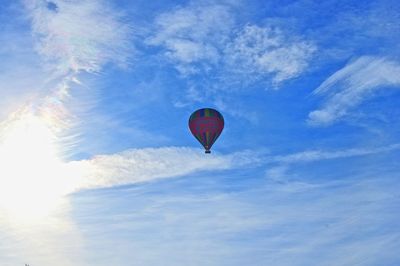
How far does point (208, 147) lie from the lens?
228ft

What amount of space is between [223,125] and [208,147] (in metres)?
5.29

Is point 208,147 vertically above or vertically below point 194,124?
below

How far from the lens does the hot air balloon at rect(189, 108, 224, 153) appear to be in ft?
230

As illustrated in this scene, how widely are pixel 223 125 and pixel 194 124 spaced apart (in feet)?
16.6

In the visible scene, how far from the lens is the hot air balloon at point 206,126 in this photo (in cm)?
7012

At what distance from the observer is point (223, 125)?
7225cm

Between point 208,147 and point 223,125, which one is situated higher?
point 223,125

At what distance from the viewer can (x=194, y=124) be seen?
7194 cm

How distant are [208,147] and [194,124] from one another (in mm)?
5129

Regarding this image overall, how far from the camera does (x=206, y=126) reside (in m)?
70.8
